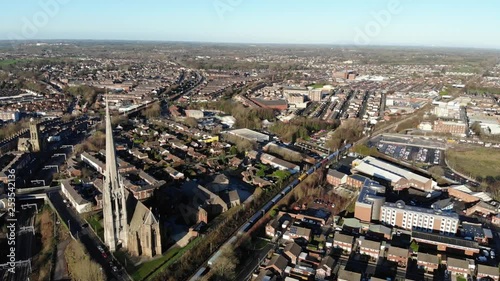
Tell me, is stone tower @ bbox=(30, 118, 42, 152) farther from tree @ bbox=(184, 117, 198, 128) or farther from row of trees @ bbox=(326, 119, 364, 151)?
row of trees @ bbox=(326, 119, 364, 151)

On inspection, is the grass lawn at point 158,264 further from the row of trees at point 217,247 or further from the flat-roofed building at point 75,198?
the flat-roofed building at point 75,198

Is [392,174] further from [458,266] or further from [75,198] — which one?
[75,198]

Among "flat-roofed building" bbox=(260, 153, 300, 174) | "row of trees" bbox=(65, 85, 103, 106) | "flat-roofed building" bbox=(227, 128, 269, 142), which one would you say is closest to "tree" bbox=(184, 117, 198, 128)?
"flat-roofed building" bbox=(227, 128, 269, 142)

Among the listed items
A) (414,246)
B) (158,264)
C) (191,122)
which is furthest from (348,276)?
(191,122)

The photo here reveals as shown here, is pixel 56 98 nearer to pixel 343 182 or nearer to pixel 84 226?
pixel 84 226

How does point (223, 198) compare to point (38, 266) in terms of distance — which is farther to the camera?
point (223, 198)

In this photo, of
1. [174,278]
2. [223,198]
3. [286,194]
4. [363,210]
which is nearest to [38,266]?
[174,278]

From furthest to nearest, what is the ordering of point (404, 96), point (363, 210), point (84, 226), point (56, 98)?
point (404, 96)
point (56, 98)
point (363, 210)
point (84, 226)
